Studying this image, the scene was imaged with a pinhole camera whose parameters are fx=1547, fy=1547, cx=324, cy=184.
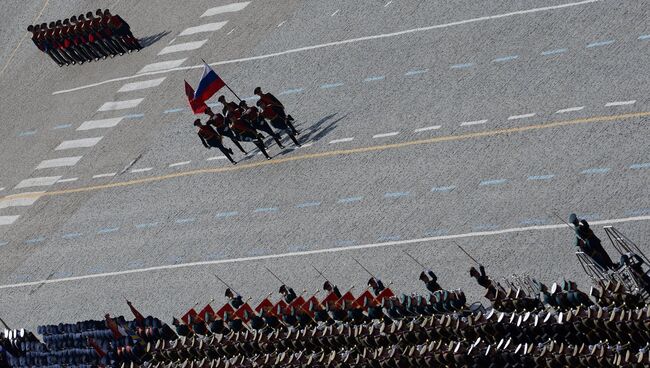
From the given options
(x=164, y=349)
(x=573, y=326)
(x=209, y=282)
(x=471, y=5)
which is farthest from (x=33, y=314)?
(x=573, y=326)

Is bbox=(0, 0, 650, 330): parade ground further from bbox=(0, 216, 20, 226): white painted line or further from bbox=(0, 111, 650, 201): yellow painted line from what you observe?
bbox=(0, 216, 20, 226): white painted line

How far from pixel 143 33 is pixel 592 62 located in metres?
22.6

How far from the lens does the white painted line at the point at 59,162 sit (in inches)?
2132

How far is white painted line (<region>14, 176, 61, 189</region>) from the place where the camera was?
53.7 metres

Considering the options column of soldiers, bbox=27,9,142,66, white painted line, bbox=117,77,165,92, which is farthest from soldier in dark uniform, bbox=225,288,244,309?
Answer: column of soldiers, bbox=27,9,142,66

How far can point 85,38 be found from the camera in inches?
2360

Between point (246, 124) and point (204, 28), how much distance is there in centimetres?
1157

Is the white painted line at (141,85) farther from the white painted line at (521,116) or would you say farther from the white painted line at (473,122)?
the white painted line at (521,116)

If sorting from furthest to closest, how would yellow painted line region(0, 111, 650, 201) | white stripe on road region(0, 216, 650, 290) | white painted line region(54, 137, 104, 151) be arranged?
1. white painted line region(54, 137, 104, 151)
2. yellow painted line region(0, 111, 650, 201)
3. white stripe on road region(0, 216, 650, 290)

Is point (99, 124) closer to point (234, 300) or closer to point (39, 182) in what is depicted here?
point (39, 182)

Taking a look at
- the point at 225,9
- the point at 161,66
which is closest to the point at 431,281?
the point at 161,66

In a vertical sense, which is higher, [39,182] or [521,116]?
[521,116]

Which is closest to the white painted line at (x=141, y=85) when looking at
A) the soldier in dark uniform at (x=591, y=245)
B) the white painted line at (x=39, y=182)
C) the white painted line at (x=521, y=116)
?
the white painted line at (x=39, y=182)

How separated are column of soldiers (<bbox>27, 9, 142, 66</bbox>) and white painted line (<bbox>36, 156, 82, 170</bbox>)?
645 centimetres
